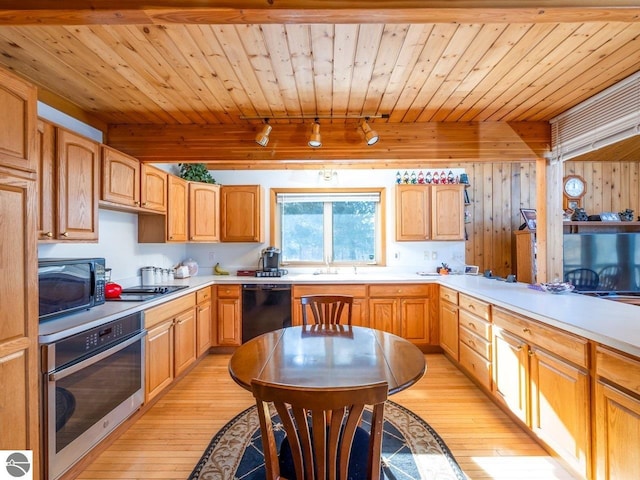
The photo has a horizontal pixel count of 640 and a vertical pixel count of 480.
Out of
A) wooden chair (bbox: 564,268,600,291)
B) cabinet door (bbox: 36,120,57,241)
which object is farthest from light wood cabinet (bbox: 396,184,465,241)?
cabinet door (bbox: 36,120,57,241)

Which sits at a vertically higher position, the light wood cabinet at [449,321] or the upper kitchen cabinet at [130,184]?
the upper kitchen cabinet at [130,184]

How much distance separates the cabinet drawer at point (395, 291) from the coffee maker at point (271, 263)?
3.97 ft

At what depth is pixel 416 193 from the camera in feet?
12.6

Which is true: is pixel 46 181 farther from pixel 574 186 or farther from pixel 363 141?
pixel 574 186

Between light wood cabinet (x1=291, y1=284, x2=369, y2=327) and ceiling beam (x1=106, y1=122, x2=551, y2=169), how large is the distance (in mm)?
1454

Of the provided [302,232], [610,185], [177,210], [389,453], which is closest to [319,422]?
[389,453]

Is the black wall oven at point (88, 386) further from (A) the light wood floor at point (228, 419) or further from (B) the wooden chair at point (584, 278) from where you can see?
(B) the wooden chair at point (584, 278)

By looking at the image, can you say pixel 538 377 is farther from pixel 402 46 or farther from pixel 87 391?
pixel 87 391

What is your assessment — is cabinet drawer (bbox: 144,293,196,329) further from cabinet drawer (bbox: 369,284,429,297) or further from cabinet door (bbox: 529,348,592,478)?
cabinet door (bbox: 529,348,592,478)

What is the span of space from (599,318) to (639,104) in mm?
1560

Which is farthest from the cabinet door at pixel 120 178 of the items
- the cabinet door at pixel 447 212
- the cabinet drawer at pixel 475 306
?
the cabinet door at pixel 447 212

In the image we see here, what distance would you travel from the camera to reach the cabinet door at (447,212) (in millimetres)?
3818

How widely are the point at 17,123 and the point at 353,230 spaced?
344 cm

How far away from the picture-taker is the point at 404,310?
11.2 ft
